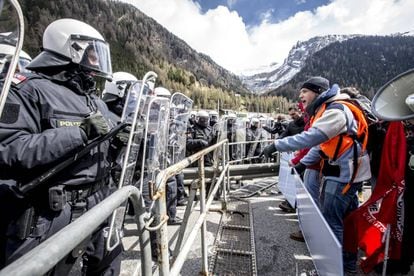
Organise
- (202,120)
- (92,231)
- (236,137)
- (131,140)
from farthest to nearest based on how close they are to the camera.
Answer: (236,137) → (202,120) → (131,140) → (92,231)

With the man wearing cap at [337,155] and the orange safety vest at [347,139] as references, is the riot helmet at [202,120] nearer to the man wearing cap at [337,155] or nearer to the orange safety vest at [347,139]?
the man wearing cap at [337,155]

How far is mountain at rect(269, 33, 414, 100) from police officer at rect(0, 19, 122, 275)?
435 feet

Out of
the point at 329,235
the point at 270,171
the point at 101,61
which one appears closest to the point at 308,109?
the point at 329,235

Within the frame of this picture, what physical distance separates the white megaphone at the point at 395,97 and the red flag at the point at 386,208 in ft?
0.73

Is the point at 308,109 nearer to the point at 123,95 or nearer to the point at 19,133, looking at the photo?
the point at 123,95

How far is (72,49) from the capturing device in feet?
6.37

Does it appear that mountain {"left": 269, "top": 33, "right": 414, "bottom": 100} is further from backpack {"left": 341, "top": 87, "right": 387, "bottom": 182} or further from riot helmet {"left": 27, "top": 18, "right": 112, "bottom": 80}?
riot helmet {"left": 27, "top": 18, "right": 112, "bottom": 80}

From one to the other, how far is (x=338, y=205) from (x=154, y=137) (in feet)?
6.38

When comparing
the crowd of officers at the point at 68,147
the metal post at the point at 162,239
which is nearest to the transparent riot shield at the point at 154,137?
the crowd of officers at the point at 68,147

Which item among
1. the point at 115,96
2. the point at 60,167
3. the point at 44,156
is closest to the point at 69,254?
the point at 60,167

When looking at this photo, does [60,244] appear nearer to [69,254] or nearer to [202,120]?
[69,254]

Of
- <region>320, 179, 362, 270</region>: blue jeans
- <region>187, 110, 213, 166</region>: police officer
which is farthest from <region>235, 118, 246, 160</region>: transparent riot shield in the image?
<region>320, 179, 362, 270</region>: blue jeans

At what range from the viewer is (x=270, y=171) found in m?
7.17

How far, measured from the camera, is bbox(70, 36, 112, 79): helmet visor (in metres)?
1.95
